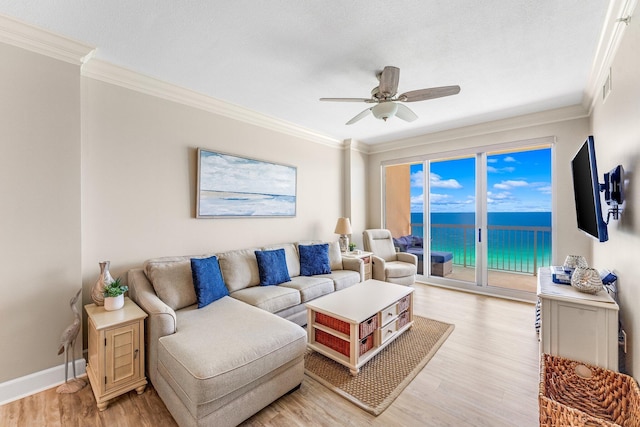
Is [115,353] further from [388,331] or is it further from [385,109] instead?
[385,109]

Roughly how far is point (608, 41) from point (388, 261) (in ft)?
11.7

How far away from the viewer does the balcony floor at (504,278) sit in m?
4.18

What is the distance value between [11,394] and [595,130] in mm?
5645

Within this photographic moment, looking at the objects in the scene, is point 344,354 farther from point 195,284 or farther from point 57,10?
point 57,10

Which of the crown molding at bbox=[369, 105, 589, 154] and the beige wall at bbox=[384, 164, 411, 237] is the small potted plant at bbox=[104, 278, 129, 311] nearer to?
the beige wall at bbox=[384, 164, 411, 237]

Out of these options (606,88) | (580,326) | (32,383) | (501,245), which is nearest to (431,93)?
(606,88)

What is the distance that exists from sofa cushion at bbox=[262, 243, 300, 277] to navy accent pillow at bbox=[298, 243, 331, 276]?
0.06 m

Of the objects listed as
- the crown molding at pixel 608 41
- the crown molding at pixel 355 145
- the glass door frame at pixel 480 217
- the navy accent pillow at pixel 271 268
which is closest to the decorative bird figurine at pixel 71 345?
the navy accent pillow at pixel 271 268

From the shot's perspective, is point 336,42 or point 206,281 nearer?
point 336,42

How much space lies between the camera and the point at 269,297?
8.70ft

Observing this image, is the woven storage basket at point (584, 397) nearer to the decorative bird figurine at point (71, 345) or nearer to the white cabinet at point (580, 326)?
the white cabinet at point (580, 326)

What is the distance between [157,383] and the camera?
1.85 m

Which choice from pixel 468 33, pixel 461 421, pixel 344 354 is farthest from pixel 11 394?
pixel 468 33

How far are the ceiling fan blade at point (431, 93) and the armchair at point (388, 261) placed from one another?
254 cm
